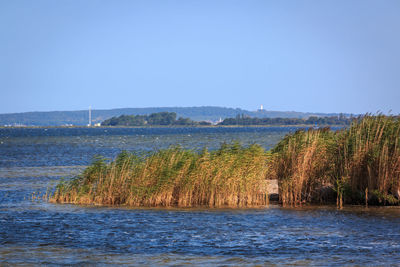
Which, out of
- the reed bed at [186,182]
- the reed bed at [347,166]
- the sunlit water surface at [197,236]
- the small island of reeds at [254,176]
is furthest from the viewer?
the reed bed at [186,182]

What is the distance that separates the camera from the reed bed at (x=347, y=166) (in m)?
22.2

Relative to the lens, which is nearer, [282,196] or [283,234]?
[283,234]

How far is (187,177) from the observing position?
2361 centimetres

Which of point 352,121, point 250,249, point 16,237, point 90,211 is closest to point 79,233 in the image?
point 16,237

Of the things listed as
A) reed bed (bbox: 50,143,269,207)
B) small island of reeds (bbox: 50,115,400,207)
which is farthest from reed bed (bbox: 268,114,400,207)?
reed bed (bbox: 50,143,269,207)

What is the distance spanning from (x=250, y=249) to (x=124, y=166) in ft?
32.6

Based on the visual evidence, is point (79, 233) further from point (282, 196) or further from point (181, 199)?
point (282, 196)

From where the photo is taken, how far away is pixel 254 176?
23.6 meters

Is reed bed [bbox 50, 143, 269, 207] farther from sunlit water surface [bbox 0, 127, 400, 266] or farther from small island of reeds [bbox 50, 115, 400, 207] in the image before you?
sunlit water surface [bbox 0, 127, 400, 266]

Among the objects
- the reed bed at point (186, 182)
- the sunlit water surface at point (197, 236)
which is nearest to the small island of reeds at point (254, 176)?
the reed bed at point (186, 182)

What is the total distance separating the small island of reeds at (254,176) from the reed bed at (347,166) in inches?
1.6

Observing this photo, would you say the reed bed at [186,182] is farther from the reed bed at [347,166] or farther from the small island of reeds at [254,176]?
the reed bed at [347,166]

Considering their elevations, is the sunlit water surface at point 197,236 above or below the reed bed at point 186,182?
below

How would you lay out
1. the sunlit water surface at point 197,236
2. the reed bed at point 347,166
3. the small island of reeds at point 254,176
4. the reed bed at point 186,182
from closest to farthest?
the sunlit water surface at point 197,236 < the reed bed at point 347,166 < the small island of reeds at point 254,176 < the reed bed at point 186,182
